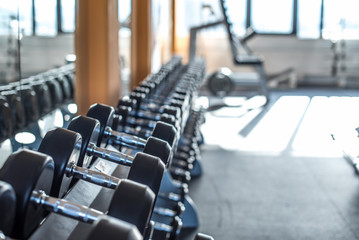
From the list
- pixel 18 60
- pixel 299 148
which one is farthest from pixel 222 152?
pixel 18 60

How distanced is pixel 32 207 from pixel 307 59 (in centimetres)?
757

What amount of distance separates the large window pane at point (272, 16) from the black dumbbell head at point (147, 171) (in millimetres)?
7273

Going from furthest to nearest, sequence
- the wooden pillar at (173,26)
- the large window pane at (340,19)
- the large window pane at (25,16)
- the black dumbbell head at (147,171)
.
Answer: the large window pane at (340,19), the wooden pillar at (173,26), the large window pane at (25,16), the black dumbbell head at (147,171)

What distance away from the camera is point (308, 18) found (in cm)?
776

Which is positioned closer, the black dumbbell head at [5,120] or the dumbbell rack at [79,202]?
the dumbbell rack at [79,202]

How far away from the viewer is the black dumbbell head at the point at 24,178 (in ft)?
2.12

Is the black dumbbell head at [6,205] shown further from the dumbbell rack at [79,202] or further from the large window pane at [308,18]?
the large window pane at [308,18]

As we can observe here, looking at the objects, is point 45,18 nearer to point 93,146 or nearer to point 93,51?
point 93,51

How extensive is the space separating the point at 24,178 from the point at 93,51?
55.5 inches

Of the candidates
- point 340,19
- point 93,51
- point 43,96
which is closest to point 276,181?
point 93,51

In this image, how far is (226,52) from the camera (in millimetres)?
7730

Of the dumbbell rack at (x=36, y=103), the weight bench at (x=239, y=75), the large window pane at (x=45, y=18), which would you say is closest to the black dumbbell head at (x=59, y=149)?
the dumbbell rack at (x=36, y=103)

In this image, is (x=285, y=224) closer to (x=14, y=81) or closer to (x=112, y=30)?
(x=112, y=30)

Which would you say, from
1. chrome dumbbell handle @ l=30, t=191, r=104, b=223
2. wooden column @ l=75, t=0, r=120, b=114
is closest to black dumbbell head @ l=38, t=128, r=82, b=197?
chrome dumbbell handle @ l=30, t=191, r=104, b=223
